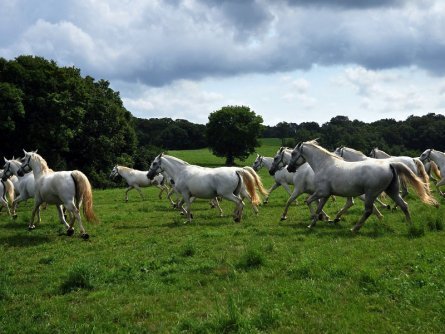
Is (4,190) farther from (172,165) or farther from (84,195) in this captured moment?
(84,195)

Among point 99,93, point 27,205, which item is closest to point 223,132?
point 99,93

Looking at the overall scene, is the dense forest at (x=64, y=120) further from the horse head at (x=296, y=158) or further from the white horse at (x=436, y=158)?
the white horse at (x=436, y=158)

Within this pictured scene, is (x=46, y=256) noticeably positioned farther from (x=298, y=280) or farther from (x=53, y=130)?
(x=53, y=130)

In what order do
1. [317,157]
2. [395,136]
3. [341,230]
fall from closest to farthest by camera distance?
[341,230] → [317,157] → [395,136]

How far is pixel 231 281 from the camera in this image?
7.53m

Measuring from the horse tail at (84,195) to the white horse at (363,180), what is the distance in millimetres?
6885

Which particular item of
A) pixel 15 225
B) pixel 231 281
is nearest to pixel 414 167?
pixel 231 281

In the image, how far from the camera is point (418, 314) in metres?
5.66

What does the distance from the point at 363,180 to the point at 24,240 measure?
10392 millimetres

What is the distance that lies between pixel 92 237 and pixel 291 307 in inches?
337

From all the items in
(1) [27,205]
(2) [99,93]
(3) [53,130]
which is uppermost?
(2) [99,93]

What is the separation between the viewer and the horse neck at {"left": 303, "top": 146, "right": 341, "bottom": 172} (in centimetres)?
1308

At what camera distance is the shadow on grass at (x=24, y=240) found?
12.1 meters

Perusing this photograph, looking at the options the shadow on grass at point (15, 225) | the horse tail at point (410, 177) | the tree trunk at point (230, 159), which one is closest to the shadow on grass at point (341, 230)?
the horse tail at point (410, 177)
